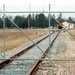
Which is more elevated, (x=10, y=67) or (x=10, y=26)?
(x=10, y=26)

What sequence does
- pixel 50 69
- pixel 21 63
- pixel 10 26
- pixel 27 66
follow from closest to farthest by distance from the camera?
pixel 50 69 < pixel 27 66 < pixel 21 63 < pixel 10 26

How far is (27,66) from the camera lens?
1717 cm

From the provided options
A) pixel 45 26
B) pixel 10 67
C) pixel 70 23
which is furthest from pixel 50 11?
pixel 45 26

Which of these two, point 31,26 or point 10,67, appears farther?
point 31,26

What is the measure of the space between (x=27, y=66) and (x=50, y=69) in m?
1.52

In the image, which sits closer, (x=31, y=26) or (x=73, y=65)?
(x=73, y=65)

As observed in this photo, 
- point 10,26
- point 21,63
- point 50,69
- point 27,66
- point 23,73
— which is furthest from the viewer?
point 10,26

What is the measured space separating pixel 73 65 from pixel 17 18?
3946 mm

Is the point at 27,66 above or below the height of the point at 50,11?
below

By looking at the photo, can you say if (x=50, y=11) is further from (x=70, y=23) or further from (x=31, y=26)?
(x=31, y=26)

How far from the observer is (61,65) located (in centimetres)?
1756

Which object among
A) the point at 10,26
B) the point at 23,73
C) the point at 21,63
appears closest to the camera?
the point at 23,73

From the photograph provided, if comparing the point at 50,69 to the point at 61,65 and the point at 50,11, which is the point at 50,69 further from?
the point at 50,11

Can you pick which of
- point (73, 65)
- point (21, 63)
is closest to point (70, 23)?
point (73, 65)
